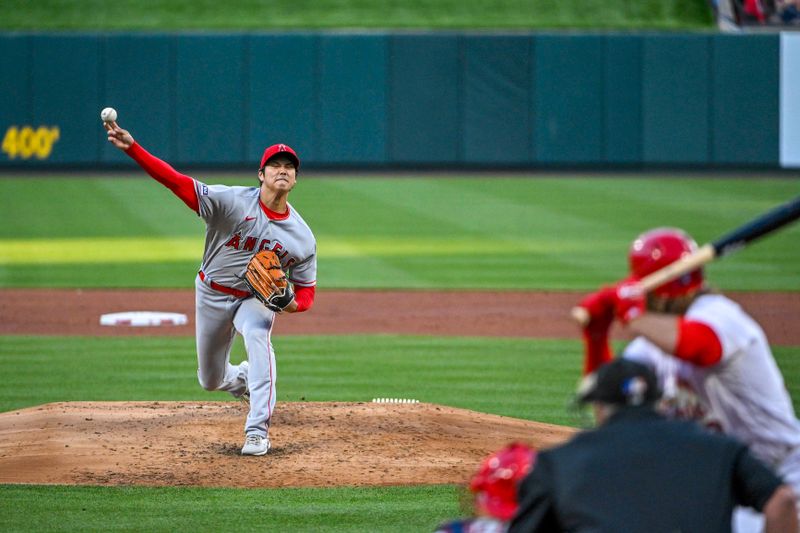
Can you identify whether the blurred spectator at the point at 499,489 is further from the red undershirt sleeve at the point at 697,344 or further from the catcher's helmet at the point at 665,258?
the catcher's helmet at the point at 665,258

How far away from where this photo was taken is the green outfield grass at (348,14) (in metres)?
31.5

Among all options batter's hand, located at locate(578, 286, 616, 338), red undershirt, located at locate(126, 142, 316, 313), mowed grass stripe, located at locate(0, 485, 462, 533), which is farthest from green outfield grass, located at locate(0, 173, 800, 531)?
batter's hand, located at locate(578, 286, 616, 338)

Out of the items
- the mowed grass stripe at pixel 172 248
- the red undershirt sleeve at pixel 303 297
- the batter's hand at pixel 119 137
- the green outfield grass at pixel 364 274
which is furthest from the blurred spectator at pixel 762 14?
the batter's hand at pixel 119 137

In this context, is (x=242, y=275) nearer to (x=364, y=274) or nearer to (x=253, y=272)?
(x=253, y=272)

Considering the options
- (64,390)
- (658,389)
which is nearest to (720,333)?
(658,389)

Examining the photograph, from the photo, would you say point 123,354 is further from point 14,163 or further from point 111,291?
point 14,163

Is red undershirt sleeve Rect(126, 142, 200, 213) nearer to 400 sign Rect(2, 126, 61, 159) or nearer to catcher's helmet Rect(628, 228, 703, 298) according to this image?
catcher's helmet Rect(628, 228, 703, 298)

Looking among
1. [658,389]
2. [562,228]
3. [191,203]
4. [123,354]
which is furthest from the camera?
[562,228]

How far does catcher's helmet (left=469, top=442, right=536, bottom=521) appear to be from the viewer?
148 inches

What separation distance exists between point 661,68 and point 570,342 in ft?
59.3

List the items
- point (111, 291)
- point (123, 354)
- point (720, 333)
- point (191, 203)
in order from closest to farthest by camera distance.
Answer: point (720, 333), point (191, 203), point (123, 354), point (111, 291)

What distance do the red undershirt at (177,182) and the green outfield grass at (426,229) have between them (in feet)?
26.6

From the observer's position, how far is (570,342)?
12.4 metres

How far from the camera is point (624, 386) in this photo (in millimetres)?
3484
